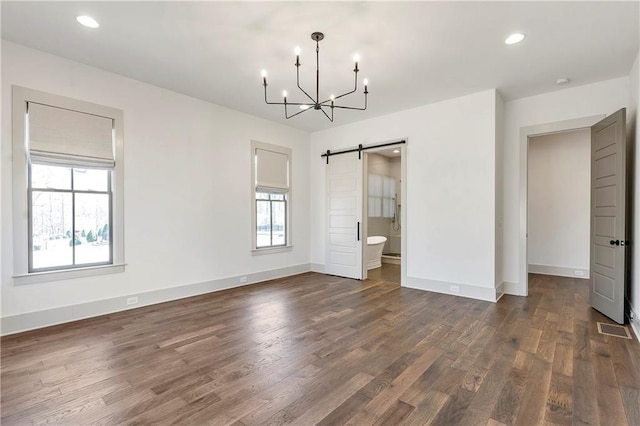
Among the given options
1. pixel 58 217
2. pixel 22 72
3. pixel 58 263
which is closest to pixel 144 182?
pixel 58 217

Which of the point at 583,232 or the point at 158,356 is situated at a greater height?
the point at 583,232

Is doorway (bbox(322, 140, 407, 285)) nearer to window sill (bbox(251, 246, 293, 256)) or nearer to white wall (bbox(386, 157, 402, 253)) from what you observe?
window sill (bbox(251, 246, 293, 256))

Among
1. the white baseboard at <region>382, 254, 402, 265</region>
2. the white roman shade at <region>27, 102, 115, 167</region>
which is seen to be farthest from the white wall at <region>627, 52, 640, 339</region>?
the white roman shade at <region>27, 102, 115, 167</region>

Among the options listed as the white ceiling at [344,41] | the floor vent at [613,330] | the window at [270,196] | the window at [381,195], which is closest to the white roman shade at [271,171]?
the window at [270,196]

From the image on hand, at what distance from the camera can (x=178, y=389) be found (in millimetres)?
2232

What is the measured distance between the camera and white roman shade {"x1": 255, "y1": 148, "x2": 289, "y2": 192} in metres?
5.79

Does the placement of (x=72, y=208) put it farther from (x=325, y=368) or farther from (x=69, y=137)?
(x=325, y=368)

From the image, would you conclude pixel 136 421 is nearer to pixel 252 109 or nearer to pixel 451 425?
pixel 451 425

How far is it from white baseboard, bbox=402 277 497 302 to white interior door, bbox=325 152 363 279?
1.16 metres

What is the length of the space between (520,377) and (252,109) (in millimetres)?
5152

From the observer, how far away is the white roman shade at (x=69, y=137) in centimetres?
341

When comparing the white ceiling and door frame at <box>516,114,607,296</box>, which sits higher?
the white ceiling

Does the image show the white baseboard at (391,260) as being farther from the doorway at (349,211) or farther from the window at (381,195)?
the window at (381,195)

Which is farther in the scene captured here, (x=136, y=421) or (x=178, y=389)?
(x=178, y=389)
